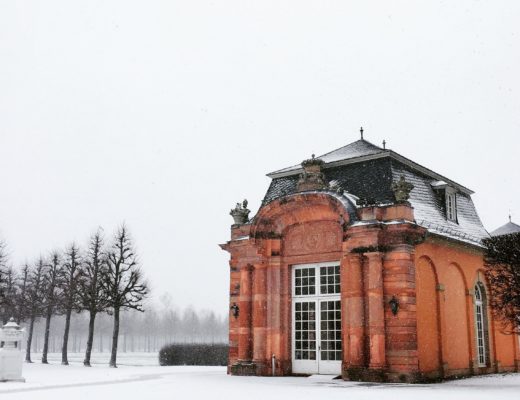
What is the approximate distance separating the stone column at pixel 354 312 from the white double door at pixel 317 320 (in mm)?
962

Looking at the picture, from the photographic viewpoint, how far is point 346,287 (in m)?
19.8

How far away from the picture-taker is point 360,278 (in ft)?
63.8

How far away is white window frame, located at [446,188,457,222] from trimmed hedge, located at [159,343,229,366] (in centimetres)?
1831

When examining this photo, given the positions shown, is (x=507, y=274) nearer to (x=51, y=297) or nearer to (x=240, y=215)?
(x=240, y=215)

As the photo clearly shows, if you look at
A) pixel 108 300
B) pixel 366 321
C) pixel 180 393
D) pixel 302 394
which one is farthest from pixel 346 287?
pixel 108 300

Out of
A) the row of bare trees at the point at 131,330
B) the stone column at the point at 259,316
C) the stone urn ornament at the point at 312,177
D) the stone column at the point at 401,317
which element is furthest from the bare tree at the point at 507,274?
the row of bare trees at the point at 131,330

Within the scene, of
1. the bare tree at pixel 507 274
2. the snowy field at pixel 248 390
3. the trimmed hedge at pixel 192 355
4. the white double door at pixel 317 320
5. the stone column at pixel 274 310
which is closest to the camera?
the snowy field at pixel 248 390

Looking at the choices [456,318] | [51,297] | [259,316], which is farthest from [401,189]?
[51,297]

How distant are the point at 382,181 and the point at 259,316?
6.34 m

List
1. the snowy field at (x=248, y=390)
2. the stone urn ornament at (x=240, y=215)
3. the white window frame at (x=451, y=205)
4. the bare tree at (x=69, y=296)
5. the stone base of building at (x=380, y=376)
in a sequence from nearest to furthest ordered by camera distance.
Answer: the snowy field at (x=248, y=390) → the stone base of building at (x=380, y=376) → the white window frame at (x=451, y=205) → the stone urn ornament at (x=240, y=215) → the bare tree at (x=69, y=296)

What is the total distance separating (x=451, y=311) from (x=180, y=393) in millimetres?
11062

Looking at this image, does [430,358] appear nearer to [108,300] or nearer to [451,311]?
[451,311]

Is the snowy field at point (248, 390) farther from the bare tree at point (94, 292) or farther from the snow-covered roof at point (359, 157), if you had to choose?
the bare tree at point (94, 292)

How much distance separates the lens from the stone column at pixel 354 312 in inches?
A: 748
